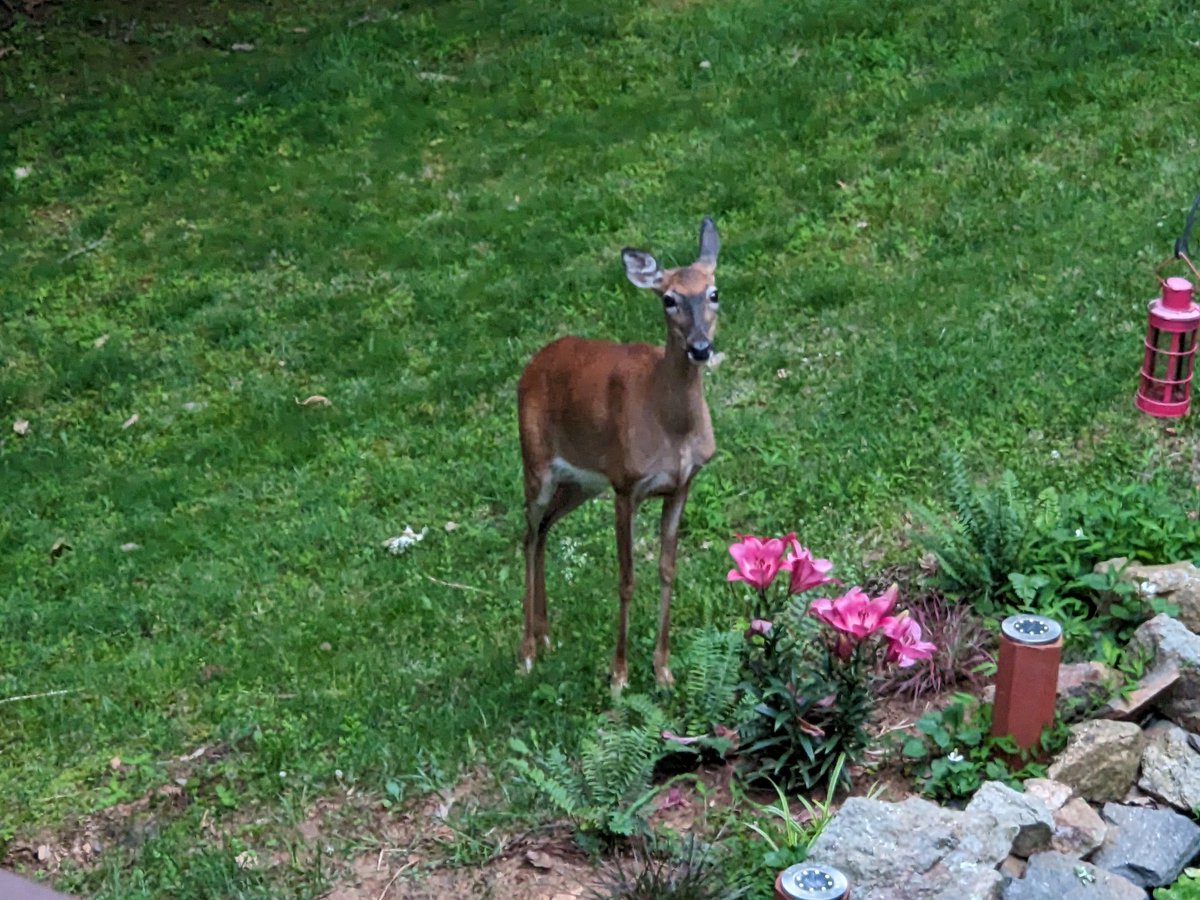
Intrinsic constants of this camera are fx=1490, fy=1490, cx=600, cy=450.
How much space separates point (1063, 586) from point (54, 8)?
38.3ft

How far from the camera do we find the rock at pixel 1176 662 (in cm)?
434

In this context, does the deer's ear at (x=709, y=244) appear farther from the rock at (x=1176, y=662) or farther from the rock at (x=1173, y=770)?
the rock at (x=1173, y=770)

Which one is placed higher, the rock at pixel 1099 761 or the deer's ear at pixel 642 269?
the deer's ear at pixel 642 269

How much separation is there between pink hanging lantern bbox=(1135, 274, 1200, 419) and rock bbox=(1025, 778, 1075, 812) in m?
1.99

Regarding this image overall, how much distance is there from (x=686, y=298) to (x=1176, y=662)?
5.96 ft

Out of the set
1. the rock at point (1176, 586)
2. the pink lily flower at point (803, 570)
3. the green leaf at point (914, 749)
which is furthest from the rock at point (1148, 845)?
the pink lily flower at point (803, 570)

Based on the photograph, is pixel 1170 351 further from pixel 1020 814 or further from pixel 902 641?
pixel 1020 814

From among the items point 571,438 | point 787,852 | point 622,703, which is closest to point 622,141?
point 571,438

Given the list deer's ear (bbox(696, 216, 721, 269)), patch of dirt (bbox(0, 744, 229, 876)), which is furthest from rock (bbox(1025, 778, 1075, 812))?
patch of dirt (bbox(0, 744, 229, 876))

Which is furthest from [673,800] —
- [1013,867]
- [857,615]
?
[1013,867]

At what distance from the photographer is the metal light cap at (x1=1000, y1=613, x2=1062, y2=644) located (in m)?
3.98

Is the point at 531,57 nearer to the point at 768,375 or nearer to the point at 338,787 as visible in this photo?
the point at 768,375

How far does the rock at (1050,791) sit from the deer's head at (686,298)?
1.57 metres

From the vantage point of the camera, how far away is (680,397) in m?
4.89
